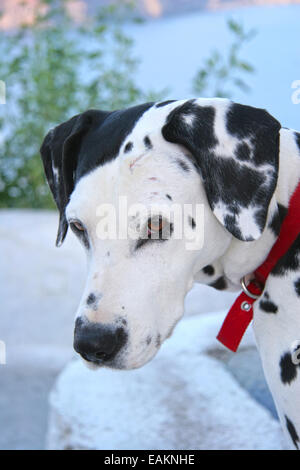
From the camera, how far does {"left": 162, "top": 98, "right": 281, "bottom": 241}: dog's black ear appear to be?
1.70 meters

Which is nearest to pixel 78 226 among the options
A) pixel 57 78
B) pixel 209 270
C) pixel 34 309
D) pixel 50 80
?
pixel 209 270

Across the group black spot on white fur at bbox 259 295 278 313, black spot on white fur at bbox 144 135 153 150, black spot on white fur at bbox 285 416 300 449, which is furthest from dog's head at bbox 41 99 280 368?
black spot on white fur at bbox 285 416 300 449

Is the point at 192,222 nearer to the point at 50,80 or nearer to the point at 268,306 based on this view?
the point at 268,306

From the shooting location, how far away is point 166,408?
2.71 meters

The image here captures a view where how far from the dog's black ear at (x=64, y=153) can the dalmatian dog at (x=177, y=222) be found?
0.61 ft

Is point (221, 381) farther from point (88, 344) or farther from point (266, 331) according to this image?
point (88, 344)

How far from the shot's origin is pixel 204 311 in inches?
169

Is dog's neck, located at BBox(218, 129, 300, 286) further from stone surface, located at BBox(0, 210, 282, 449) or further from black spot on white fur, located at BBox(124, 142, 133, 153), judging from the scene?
stone surface, located at BBox(0, 210, 282, 449)

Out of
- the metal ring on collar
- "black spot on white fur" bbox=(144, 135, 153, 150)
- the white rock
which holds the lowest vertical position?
the white rock

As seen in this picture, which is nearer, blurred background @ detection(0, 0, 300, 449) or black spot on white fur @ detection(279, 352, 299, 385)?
black spot on white fur @ detection(279, 352, 299, 385)

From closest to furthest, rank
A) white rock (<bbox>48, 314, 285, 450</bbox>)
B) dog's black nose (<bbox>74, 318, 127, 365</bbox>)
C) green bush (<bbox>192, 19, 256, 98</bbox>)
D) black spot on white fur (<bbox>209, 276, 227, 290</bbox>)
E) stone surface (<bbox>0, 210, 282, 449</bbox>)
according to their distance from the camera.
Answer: dog's black nose (<bbox>74, 318, 127, 365</bbox>)
black spot on white fur (<bbox>209, 276, 227, 290</bbox>)
white rock (<bbox>48, 314, 285, 450</bbox>)
stone surface (<bbox>0, 210, 282, 449</bbox>)
green bush (<bbox>192, 19, 256, 98</bbox>)

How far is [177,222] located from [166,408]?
1.24m

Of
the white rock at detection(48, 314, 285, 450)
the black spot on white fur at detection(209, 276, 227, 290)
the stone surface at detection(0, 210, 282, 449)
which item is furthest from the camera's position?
the stone surface at detection(0, 210, 282, 449)

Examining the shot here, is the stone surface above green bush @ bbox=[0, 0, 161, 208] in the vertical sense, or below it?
below
